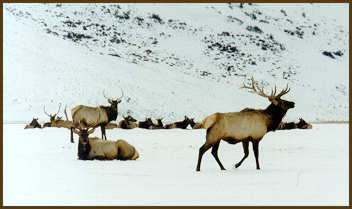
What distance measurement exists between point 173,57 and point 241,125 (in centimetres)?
Result: 6197

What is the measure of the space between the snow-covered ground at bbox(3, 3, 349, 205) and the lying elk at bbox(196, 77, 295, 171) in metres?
0.61

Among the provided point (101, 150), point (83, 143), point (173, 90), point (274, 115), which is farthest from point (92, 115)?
point (173, 90)

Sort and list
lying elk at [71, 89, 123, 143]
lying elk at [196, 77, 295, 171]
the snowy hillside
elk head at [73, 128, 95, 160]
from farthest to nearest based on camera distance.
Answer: the snowy hillside < lying elk at [71, 89, 123, 143] < elk head at [73, 128, 95, 160] < lying elk at [196, 77, 295, 171]

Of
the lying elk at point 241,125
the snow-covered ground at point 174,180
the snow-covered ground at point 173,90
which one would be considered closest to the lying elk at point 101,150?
the snow-covered ground at point 174,180

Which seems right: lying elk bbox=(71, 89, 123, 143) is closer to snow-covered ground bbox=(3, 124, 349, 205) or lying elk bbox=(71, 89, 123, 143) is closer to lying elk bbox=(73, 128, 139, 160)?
snow-covered ground bbox=(3, 124, 349, 205)

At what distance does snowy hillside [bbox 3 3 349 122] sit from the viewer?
47013 mm

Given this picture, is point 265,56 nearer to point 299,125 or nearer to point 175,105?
point 175,105

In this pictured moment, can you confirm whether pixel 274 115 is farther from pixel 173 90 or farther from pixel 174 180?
pixel 173 90

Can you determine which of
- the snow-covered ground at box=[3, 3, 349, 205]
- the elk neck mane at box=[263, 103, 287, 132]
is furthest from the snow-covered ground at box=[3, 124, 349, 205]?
the elk neck mane at box=[263, 103, 287, 132]

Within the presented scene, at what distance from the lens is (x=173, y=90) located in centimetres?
5478

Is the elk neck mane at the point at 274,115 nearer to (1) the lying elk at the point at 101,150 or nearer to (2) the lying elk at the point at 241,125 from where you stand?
(2) the lying elk at the point at 241,125

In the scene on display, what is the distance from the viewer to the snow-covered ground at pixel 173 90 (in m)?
8.07

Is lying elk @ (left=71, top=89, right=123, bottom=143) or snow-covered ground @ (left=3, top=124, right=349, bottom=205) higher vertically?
lying elk @ (left=71, top=89, right=123, bottom=143)


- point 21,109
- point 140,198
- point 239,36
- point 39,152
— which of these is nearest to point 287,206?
point 140,198
